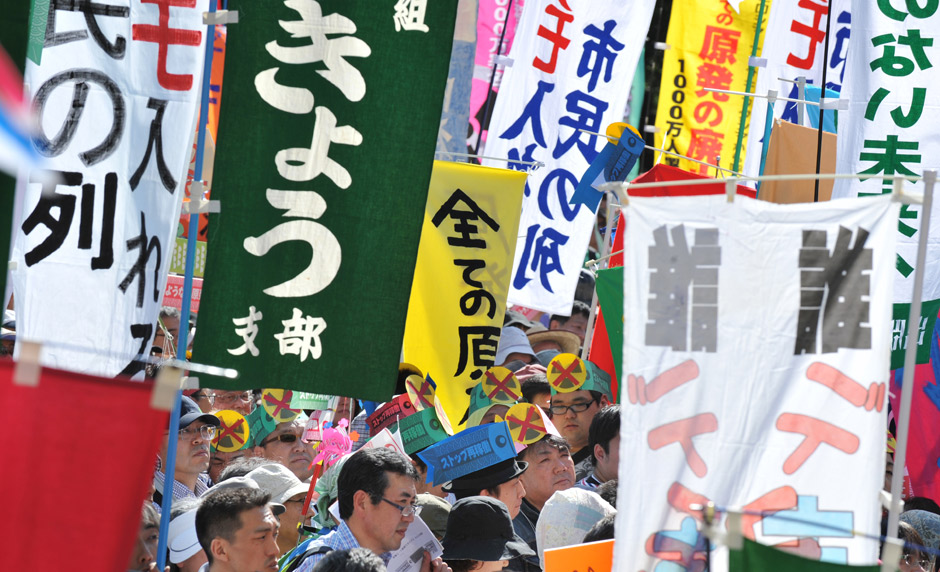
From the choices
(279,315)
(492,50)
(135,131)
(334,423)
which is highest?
(492,50)

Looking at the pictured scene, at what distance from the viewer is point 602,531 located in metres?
5.66

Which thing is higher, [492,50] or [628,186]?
[492,50]

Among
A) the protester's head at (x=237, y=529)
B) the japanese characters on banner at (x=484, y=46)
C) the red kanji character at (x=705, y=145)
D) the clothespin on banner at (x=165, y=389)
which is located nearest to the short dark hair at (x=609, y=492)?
the protester's head at (x=237, y=529)

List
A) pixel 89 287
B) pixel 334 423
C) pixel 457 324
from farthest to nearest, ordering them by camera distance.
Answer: pixel 334 423, pixel 457 324, pixel 89 287

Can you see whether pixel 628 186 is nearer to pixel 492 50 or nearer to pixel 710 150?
pixel 710 150

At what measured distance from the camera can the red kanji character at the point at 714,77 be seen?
1241 cm

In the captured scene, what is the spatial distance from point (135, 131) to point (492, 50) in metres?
11.1

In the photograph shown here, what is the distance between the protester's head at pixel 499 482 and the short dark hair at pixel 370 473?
45.6 inches

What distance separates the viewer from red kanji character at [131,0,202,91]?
16.1 ft

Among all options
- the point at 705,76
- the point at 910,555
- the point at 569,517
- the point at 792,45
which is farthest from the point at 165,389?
the point at 705,76

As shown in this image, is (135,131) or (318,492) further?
(318,492)

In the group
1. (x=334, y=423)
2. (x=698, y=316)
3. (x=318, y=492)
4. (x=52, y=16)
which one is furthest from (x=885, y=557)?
(x=334, y=423)

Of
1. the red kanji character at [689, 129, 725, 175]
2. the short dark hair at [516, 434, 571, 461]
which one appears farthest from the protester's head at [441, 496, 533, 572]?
the red kanji character at [689, 129, 725, 175]

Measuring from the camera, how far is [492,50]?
15.5m
